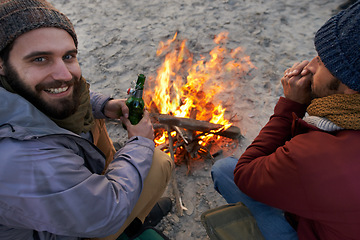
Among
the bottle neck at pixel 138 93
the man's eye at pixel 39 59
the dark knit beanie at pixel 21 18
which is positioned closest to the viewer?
the dark knit beanie at pixel 21 18

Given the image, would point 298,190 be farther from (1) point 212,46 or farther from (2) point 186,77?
(1) point 212,46

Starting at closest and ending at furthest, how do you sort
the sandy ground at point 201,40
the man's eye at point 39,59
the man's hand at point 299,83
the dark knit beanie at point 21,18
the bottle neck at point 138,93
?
1. the dark knit beanie at point 21,18
2. the man's eye at point 39,59
3. the man's hand at point 299,83
4. the bottle neck at point 138,93
5. the sandy ground at point 201,40

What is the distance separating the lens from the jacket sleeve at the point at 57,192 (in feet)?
4.66

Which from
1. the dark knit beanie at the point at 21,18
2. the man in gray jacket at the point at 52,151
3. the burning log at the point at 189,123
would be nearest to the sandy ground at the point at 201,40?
the burning log at the point at 189,123

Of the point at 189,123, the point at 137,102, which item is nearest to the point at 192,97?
the point at 189,123

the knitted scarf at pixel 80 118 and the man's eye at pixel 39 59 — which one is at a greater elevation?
the man's eye at pixel 39 59

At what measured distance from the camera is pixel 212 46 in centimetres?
502

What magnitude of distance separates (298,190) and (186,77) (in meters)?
3.14

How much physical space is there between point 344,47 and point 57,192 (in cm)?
187

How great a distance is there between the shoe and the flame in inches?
38.0

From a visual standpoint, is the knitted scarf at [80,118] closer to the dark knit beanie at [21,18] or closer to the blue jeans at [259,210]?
the dark knit beanie at [21,18]

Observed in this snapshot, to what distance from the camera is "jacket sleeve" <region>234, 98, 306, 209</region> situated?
64.1 inches

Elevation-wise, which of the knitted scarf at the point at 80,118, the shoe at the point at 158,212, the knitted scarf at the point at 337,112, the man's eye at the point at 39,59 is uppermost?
the man's eye at the point at 39,59

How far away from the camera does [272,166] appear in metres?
1.71
